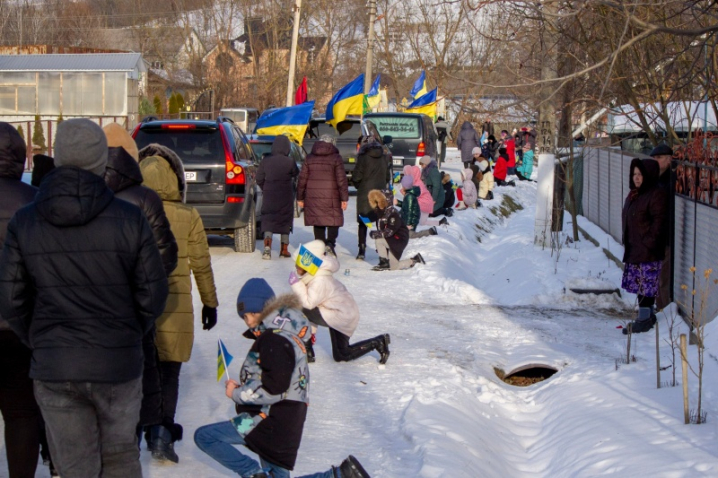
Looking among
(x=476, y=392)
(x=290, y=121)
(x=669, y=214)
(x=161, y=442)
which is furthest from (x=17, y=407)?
(x=290, y=121)

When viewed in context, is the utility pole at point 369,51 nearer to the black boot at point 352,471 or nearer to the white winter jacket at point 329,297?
the white winter jacket at point 329,297

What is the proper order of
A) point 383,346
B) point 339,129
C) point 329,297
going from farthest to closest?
1. point 339,129
2. point 383,346
3. point 329,297

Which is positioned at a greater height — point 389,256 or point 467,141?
point 467,141

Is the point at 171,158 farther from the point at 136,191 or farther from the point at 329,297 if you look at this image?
the point at 329,297

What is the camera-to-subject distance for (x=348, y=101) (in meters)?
21.3

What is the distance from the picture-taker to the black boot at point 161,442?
521cm

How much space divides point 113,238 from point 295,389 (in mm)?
1234

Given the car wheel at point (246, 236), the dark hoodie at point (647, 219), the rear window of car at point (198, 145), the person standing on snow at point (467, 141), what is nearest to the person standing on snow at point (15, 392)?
the dark hoodie at point (647, 219)

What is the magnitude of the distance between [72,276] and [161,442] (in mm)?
1944

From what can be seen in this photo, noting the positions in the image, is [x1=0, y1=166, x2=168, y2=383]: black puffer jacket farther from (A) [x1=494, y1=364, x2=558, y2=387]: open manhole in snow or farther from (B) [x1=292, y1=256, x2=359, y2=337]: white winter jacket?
(A) [x1=494, y1=364, x2=558, y2=387]: open manhole in snow

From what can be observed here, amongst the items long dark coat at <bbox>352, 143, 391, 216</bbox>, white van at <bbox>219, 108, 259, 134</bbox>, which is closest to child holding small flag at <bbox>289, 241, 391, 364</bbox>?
long dark coat at <bbox>352, 143, 391, 216</bbox>

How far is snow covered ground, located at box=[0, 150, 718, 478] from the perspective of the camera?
5.75 m

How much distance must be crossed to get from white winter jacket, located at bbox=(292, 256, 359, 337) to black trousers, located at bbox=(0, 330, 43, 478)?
100 inches

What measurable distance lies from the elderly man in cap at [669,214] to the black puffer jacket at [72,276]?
7314 mm
